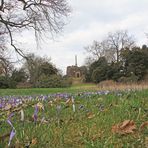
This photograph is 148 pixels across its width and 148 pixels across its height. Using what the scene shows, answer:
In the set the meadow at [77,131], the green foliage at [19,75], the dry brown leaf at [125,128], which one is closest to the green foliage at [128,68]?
the green foliage at [19,75]

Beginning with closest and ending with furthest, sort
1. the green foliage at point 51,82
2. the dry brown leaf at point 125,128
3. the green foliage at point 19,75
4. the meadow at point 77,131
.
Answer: the meadow at point 77,131 → the dry brown leaf at point 125,128 → the green foliage at point 51,82 → the green foliage at point 19,75

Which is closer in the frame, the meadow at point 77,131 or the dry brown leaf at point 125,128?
the meadow at point 77,131

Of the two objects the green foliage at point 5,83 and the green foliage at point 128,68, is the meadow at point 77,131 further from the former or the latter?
the green foliage at point 128,68

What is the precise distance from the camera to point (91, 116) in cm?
383

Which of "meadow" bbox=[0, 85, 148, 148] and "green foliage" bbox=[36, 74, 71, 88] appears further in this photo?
"green foliage" bbox=[36, 74, 71, 88]

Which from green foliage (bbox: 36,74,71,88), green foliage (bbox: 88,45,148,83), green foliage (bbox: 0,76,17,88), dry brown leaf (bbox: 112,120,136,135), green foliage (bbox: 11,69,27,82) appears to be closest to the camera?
dry brown leaf (bbox: 112,120,136,135)

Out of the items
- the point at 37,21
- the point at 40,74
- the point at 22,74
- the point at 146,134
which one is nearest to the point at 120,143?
the point at 146,134

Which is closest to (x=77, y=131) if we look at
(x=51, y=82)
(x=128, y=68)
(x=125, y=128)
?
(x=125, y=128)

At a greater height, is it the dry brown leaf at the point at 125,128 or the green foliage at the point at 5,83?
the green foliage at the point at 5,83

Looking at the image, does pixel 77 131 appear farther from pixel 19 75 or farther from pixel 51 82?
pixel 19 75

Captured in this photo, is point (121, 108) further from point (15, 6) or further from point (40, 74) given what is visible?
point (40, 74)

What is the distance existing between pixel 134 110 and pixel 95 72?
157 feet

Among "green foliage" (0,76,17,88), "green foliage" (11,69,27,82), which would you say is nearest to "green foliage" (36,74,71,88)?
"green foliage" (0,76,17,88)

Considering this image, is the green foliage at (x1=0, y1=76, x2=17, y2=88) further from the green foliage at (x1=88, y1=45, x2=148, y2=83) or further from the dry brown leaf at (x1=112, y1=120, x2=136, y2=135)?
the dry brown leaf at (x1=112, y1=120, x2=136, y2=135)
